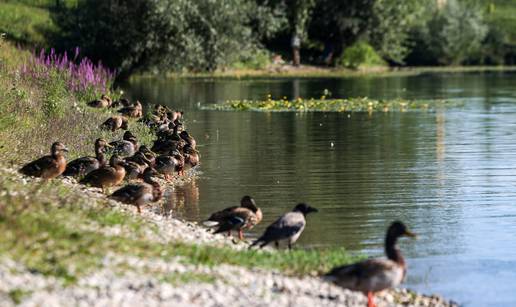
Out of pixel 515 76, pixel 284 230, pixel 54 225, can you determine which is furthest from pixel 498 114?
pixel 515 76

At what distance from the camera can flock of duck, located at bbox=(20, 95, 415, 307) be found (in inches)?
480

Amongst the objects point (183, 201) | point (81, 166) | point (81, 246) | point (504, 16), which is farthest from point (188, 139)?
point (504, 16)

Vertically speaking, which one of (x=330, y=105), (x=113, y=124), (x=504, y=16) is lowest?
(x=330, y=105)

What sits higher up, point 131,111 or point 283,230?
point 131,111

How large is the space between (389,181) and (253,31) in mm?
51782

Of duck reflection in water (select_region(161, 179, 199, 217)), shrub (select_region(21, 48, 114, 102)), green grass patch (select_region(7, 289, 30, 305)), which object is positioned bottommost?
duck reflection in water (select_region(161, 179, 199, 217))

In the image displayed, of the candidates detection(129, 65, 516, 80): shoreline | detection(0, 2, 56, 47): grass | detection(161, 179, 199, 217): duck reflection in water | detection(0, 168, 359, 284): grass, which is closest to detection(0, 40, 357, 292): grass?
detection(0, 168, 359, 284): grass

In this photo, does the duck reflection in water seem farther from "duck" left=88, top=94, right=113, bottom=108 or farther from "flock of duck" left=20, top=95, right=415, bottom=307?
"duck" left=88, top=94, right=113, bottom=108

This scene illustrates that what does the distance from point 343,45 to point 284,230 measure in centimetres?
7449

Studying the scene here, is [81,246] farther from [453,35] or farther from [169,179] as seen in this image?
[453,35]

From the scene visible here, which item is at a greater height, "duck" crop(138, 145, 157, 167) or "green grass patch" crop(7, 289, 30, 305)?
"green grass patch" crop(7, 289, 30, 305)

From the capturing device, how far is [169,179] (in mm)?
23031

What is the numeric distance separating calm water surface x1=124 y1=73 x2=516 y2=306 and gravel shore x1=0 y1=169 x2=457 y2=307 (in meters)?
1.94

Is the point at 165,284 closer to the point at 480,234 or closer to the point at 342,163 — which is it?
the point at 480,234
